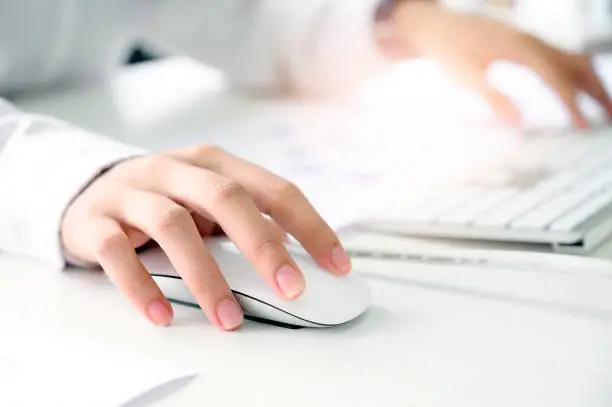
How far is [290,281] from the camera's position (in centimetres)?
34

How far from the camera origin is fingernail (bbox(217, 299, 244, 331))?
345 millimetres

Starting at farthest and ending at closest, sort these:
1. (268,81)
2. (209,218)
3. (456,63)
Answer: (268,81) → (456,63) → (209,218)

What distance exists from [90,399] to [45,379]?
0.10 feet

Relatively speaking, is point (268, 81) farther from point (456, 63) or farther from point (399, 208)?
point (399, 208)

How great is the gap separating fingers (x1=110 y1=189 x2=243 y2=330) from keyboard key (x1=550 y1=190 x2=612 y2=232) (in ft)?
0.58

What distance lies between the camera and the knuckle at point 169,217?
37cm

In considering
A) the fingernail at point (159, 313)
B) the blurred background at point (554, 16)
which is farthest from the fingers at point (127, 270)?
the blurred background at point (554, 16)

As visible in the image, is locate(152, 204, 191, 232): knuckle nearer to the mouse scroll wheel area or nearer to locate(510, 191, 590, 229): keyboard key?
the mouse scroll wheel area

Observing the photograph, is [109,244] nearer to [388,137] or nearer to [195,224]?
[195,224]

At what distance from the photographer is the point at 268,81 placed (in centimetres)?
90

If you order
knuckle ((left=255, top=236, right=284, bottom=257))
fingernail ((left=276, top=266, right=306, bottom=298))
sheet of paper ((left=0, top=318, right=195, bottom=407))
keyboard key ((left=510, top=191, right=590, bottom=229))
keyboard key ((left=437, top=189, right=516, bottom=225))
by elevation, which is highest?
keyboard key ((left=510, top=191, right=590, bottom=229))

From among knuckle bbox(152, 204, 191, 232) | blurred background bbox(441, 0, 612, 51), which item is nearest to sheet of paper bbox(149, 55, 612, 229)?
knuckle bbox(152, 204, 191, 232)

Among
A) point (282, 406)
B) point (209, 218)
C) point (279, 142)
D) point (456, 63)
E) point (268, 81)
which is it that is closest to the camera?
point (282, 406)

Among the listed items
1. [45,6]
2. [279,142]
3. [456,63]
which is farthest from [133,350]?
[45,6]
